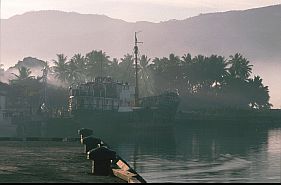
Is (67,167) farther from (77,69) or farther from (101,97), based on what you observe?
(77,69)

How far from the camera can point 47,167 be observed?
2017 centimetres

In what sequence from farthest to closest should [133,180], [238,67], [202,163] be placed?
1. [238,67]
2. [202,163]
3. [133,180]

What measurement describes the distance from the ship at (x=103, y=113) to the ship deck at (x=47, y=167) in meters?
68.7

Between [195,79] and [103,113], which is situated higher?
[195,79]

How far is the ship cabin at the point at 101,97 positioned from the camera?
104125 millimetres

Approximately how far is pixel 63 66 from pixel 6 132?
70.0 metres

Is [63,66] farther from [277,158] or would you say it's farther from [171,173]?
[171,173]

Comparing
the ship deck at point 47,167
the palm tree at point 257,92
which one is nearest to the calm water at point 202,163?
the ship deck at point 47,167

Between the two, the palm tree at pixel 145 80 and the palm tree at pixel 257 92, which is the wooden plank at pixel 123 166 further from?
the palm tree at pixel 257 92

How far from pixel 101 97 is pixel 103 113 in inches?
140

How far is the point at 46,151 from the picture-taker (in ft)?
92.3

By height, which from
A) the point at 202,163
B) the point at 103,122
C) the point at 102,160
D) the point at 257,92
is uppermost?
the point at 257,92

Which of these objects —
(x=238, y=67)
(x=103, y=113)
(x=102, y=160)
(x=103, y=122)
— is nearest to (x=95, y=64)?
(x=238, y=67)

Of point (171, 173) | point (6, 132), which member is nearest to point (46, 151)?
point (171, 173)
